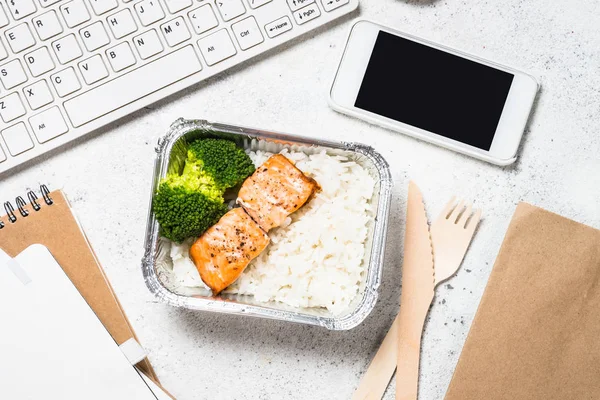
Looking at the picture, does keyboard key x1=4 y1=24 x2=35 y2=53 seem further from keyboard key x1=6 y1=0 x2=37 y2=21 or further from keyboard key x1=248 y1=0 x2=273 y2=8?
keyboard key x1=248 y1=0 x2=273 y2=8

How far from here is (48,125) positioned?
83cm

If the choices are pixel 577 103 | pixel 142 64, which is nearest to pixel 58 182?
pixel 142 64

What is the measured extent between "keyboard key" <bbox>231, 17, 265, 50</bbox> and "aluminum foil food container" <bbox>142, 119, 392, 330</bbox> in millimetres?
134

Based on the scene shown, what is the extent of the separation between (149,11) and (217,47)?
0.11m

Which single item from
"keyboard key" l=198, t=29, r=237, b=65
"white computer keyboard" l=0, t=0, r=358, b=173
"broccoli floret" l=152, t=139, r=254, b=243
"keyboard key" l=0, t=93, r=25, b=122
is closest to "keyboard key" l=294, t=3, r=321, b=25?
"white computer keyboard" l=0, t=0, r=358, b=173

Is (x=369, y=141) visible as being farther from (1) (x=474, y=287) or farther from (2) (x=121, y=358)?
(2) (x=121, y=358)

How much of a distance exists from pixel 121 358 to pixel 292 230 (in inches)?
12.3

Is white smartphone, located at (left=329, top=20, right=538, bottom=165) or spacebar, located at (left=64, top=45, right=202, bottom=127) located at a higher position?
A: spacebar, located at (left=64, top=45, right=202, bottom=127)

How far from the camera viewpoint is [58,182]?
88 cm

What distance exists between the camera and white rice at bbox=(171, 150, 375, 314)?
799 millimetres

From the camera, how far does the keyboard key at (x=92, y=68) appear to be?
2.70ft

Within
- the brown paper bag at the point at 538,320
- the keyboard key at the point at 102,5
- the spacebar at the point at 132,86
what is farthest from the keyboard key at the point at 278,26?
the brown paper bag at the point at 538,320

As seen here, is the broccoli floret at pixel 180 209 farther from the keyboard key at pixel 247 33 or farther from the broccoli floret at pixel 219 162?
the keyboard key at pixel 247 33

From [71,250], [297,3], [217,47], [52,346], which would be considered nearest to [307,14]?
[297,3]
